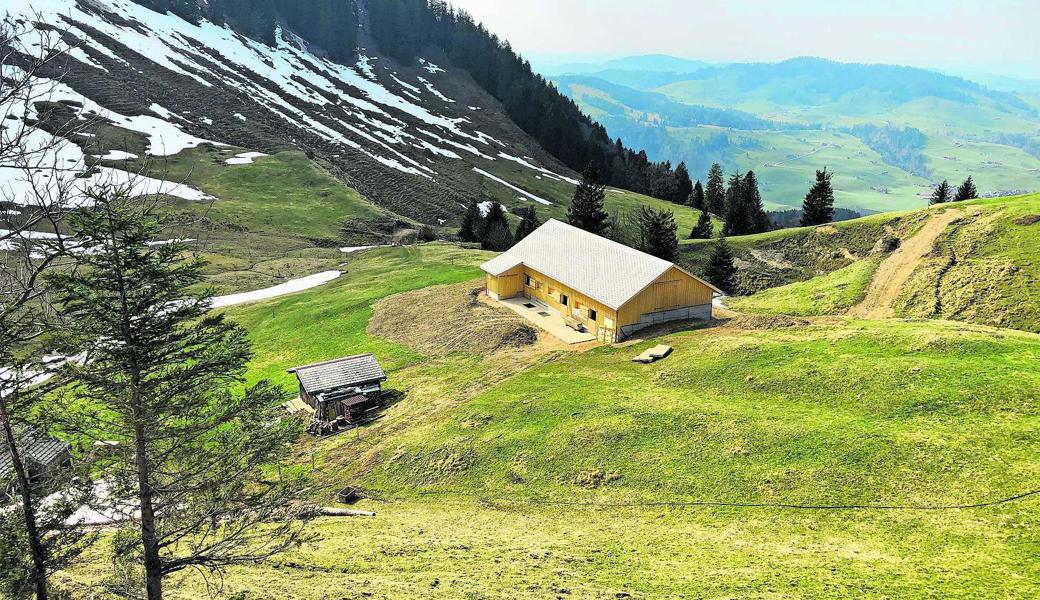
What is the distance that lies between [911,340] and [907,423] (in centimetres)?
907

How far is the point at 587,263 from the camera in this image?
52344 mm

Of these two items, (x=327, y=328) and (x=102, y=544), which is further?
(x=327, y=328)

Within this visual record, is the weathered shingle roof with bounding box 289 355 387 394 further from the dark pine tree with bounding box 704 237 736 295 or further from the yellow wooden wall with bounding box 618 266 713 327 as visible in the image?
the dark pine tree with bounding box 704 237 736 295

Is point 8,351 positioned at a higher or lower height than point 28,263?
lower

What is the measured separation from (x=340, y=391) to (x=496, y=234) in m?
58.6

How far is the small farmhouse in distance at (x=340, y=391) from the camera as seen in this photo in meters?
39.8

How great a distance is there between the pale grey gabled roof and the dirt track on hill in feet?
43.6

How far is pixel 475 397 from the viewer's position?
39.1m

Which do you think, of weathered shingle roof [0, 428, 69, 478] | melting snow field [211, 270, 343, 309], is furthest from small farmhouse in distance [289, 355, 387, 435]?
melting snow field [211, 270, 343, 309]

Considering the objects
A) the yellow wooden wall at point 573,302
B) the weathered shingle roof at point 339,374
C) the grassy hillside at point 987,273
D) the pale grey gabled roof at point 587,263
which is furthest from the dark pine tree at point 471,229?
the grassy hillside at point 987,273

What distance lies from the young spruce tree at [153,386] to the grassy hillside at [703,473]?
420cm

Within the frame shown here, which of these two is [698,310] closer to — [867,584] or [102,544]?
[867,584]

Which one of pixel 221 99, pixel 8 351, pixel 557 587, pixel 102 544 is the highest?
pixel 221 99

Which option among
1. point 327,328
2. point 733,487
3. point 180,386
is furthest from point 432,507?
point 327,328
